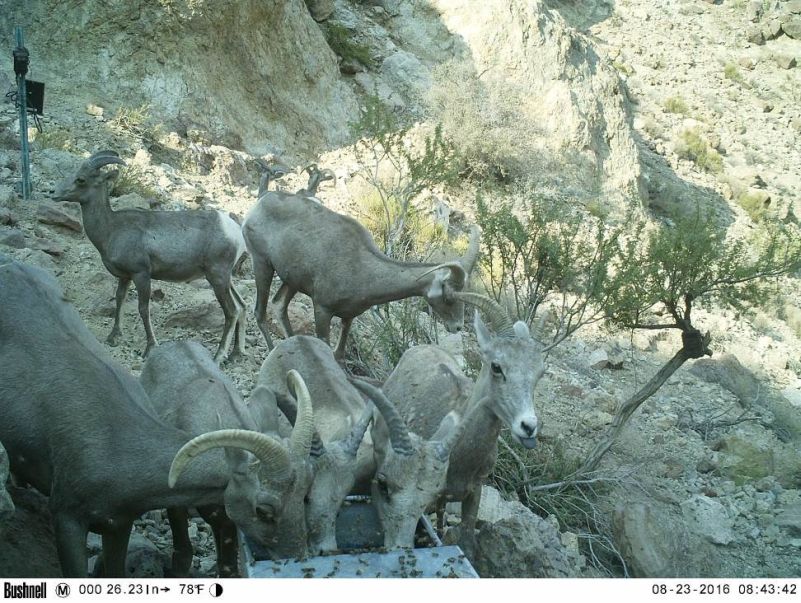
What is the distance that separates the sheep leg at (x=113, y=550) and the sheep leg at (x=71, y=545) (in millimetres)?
137

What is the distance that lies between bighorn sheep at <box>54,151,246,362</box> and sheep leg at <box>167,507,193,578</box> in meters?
3.96

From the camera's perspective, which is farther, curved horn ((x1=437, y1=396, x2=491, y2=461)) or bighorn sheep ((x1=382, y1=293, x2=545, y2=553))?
bighorn sheep ((x1=382, y1=293, x2=545, y2=553))

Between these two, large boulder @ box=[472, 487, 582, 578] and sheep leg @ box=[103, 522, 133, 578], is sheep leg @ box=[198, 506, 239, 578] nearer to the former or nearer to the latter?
sheep leg @ box=[103, 522, 133, 578]

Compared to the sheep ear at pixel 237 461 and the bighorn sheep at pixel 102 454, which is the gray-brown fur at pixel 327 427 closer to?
the bighorn sheep at pixel 102 454

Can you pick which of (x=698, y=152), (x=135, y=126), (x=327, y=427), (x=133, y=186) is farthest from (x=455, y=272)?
(x=698, y=152)

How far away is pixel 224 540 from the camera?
553cm

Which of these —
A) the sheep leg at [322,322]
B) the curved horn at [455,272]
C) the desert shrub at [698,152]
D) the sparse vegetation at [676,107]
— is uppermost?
the curved horn at [455,272]

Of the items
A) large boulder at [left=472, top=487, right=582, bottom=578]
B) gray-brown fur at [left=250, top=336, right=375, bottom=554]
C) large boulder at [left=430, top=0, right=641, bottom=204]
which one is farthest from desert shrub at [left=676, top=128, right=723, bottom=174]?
large boulder at [left=472, top=487, right=582, bottom=578]

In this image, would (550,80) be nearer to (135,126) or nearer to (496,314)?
(135,126)

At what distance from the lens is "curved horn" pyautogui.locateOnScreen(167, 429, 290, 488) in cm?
445

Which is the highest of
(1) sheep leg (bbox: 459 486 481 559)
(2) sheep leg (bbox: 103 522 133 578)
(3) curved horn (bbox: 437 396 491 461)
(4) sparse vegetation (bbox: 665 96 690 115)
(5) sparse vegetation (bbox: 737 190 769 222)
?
(3) curved horn (bbox: 437 396 491 461)

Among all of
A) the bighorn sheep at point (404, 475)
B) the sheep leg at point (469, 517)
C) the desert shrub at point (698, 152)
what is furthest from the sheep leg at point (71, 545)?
the desert shrub at point (698, 152)

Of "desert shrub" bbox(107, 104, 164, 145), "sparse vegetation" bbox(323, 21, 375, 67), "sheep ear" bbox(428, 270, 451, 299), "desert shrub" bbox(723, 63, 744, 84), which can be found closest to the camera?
"sheep ear" bbox(428, 270, 451, 299)

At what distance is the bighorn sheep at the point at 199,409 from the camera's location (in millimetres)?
5523
